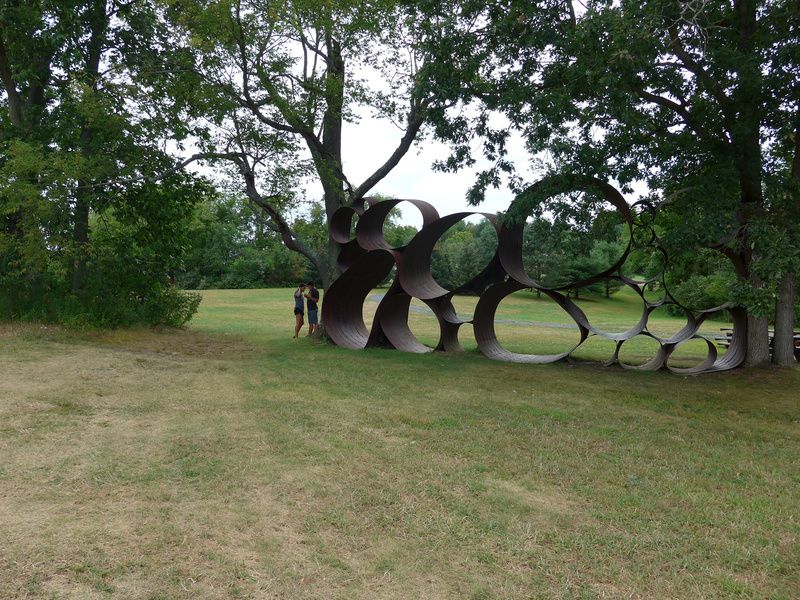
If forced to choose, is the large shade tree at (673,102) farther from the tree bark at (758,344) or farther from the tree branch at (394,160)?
the tree branch at (394,160)

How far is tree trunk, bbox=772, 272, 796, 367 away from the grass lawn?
1706 millimetres

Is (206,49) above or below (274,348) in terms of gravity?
above

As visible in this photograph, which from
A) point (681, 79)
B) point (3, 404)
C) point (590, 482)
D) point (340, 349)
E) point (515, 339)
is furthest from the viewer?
point (515, 339)

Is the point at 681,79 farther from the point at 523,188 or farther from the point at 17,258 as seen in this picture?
the point at 17,258

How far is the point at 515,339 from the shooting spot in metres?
18.3

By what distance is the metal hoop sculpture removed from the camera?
11.0 meters

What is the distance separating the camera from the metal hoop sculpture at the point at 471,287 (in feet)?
36.0

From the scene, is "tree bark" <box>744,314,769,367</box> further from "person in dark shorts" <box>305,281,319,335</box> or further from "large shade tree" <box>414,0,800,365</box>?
"person in dark shorts" <box>305,281,319,335</box>

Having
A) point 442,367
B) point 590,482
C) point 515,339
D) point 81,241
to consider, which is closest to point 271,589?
point 590,482

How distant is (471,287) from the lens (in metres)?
12.7

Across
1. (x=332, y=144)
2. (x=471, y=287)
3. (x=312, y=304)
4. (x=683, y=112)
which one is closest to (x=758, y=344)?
(x=683, y=112)

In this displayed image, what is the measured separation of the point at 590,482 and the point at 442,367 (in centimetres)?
614

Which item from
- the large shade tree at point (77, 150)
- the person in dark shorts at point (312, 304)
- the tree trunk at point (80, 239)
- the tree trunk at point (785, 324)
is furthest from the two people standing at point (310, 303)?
the tree trunk at point (785, 324)

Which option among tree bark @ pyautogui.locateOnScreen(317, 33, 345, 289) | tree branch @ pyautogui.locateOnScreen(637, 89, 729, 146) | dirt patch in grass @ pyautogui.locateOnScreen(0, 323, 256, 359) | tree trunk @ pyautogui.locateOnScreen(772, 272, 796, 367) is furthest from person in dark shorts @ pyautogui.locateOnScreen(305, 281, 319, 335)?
tree trunk @ pyautogui.locateOnScreen(772, 272, 796, 367)
